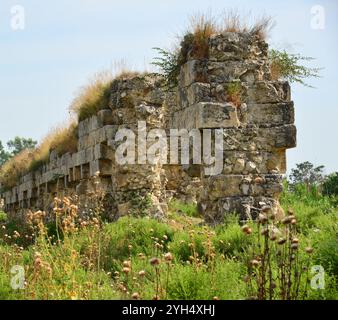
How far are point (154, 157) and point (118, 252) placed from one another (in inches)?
153

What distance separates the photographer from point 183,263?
24.6 feet

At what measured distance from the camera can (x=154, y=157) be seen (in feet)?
40.2

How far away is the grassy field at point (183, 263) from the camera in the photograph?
16.5 ft

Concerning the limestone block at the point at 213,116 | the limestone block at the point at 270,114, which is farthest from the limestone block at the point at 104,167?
the limestone block at the point at 270,114

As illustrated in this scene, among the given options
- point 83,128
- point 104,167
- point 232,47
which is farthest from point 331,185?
point 232,47

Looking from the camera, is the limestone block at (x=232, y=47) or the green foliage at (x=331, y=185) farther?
the green foliage at (x=331, y=185)

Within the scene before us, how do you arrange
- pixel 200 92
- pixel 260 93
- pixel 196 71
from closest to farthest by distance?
pixel 200 92 < pixel 196 71 < pixel 260 93

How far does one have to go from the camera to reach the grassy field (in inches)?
198


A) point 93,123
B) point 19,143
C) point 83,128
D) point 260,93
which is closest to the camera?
point 260,93

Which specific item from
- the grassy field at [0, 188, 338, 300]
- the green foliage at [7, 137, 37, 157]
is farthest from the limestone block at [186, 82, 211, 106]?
the green foliage at [7, 137, 37, 157]

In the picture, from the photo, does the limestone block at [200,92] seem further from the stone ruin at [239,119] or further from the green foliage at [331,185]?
the green foliage at [331,185]

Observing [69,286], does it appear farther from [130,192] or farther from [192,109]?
[130,192]

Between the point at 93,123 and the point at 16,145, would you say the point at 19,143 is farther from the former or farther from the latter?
the point at 93,123
